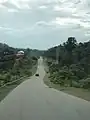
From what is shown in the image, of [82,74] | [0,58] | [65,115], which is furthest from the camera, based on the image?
[0,58]

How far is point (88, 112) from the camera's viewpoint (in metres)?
16.8

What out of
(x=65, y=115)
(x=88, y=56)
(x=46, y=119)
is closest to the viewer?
(x=46, y=119)

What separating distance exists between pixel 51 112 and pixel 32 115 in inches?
52.5

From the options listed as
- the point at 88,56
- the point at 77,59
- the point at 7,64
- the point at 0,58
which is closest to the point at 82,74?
the point at 88,56

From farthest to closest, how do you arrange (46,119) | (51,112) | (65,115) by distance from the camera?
1. (51,112)
2. (65,115)
3. (46,119)

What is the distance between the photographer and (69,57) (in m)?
120

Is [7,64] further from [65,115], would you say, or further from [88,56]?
[65,115]

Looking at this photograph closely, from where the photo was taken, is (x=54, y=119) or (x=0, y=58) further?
(x=0, y=58)

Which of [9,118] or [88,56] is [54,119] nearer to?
[9,118]

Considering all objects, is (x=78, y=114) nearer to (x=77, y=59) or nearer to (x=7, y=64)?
(x=77, y=59)

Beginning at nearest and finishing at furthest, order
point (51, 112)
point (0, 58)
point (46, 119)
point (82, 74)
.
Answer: point (46, 119) → point (51, 112) → point (82, 74) → point (0, 58)

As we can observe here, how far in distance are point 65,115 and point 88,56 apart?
89390mm

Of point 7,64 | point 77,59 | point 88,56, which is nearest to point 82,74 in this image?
point 88,56

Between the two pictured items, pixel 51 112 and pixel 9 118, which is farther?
pixel 51 112
